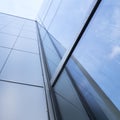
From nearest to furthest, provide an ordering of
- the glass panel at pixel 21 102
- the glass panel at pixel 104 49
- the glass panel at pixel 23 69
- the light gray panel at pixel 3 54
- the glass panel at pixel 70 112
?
the glass panel at pixel 104 49 < the glass panel at pixel 70 112 < the glass panel at pixel 21 102 < the glass panel at pixel 23 69 < the light gray panel at pixel 3 54

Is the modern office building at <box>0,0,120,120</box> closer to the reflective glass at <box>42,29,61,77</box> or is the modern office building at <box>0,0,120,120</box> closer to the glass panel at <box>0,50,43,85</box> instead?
the glass panel at <box>0,50,43,85</box>

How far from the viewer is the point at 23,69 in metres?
3.14

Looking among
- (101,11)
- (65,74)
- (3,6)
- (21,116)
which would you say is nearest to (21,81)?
(65,74)

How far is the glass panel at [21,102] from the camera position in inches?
76.5

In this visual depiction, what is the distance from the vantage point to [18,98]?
88.6 inches

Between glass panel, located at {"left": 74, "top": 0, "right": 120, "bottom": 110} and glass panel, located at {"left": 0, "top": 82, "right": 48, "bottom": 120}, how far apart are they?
2.02 ft

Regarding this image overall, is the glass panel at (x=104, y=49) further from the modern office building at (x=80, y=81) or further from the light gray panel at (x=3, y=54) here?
the light gray panel at (x=3, y=54)

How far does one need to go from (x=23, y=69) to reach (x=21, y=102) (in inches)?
39.6

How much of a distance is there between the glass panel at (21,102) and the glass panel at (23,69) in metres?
0.21

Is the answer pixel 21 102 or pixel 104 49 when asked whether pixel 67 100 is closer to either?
pixel 21 102

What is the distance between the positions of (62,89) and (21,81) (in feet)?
1.96

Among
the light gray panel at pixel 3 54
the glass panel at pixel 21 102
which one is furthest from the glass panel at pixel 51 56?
the light gray panel at pixel 3 54

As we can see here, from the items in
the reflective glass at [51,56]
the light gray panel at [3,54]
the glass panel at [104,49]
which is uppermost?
the glass panel at [104,49]

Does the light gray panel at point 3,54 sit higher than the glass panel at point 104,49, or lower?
lower
